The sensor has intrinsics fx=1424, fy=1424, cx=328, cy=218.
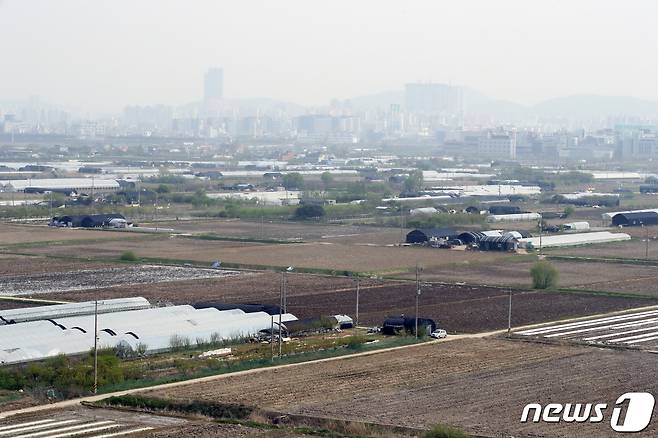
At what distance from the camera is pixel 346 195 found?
38.4 meters

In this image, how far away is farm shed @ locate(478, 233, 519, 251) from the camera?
2422cm

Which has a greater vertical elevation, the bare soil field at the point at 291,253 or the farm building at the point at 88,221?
the bare soil field at the point at 291,253

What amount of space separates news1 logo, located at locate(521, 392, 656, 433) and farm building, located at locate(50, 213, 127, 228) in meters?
18.7

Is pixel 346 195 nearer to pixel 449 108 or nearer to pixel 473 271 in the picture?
pixel 473 271

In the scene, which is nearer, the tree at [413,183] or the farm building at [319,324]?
the farm building at [319,324]

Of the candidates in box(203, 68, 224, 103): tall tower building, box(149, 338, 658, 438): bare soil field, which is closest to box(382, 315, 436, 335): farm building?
box(149, 338, 658, 438): bare soil field

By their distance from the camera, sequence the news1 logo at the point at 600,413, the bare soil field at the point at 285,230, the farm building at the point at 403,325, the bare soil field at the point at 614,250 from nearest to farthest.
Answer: the news1 logo at the point at 600,413, the farm building at the point at 403,325, the bare soil field at the point at 614,250, the bare soil field at the point at 285,230

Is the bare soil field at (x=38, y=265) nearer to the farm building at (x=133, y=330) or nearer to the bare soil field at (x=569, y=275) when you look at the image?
the bare soil field at (x=569, y=275)

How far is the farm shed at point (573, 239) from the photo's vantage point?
2473 cm

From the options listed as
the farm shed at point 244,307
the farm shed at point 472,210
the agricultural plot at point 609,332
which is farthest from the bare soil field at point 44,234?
the agricultural plot at point 609,332

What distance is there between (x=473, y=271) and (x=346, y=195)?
1765 cm

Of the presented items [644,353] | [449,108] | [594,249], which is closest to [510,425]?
[644,353]

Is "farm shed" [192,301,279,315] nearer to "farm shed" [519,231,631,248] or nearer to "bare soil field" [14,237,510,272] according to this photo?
"bare soil field" [14,237,510,272]

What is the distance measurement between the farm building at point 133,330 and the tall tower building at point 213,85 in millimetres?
177614
